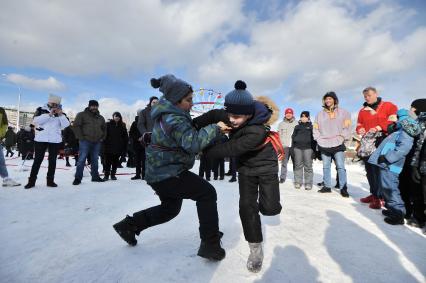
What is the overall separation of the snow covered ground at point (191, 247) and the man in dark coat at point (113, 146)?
3.01 metres

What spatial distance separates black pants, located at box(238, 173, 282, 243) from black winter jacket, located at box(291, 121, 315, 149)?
14.7 ft

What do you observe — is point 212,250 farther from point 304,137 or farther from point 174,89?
point 304,137

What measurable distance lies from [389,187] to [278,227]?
5.92ft

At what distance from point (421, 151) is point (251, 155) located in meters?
2.53

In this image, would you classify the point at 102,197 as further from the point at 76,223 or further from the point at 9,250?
the point at 9,250

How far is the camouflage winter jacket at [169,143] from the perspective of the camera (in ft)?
7.57

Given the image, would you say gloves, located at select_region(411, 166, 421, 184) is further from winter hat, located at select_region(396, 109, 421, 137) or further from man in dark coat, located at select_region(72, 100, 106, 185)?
man in dark coat, located at select_region(72, 100, 106, 185)

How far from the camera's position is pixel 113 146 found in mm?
7543

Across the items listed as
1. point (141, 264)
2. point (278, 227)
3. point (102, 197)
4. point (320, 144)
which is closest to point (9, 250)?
point (141, 264)

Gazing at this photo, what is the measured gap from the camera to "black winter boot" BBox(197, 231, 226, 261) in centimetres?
244

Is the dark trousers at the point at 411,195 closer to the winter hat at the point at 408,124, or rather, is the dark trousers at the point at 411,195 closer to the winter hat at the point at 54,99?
the winter hat at the point at 408,124

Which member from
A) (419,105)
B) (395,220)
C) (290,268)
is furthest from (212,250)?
A: (419,105)

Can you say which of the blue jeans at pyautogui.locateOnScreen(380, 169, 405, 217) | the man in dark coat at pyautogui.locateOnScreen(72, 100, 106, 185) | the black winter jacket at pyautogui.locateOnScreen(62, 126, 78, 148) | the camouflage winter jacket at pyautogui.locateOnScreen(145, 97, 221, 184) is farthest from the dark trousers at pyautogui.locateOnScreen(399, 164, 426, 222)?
the black winter jacket at pyautogui.locateOnScreen(62, 126, 78, 148)

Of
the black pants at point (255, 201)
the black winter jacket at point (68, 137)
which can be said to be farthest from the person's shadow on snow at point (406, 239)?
the black winter jacket at point (68, 137)
